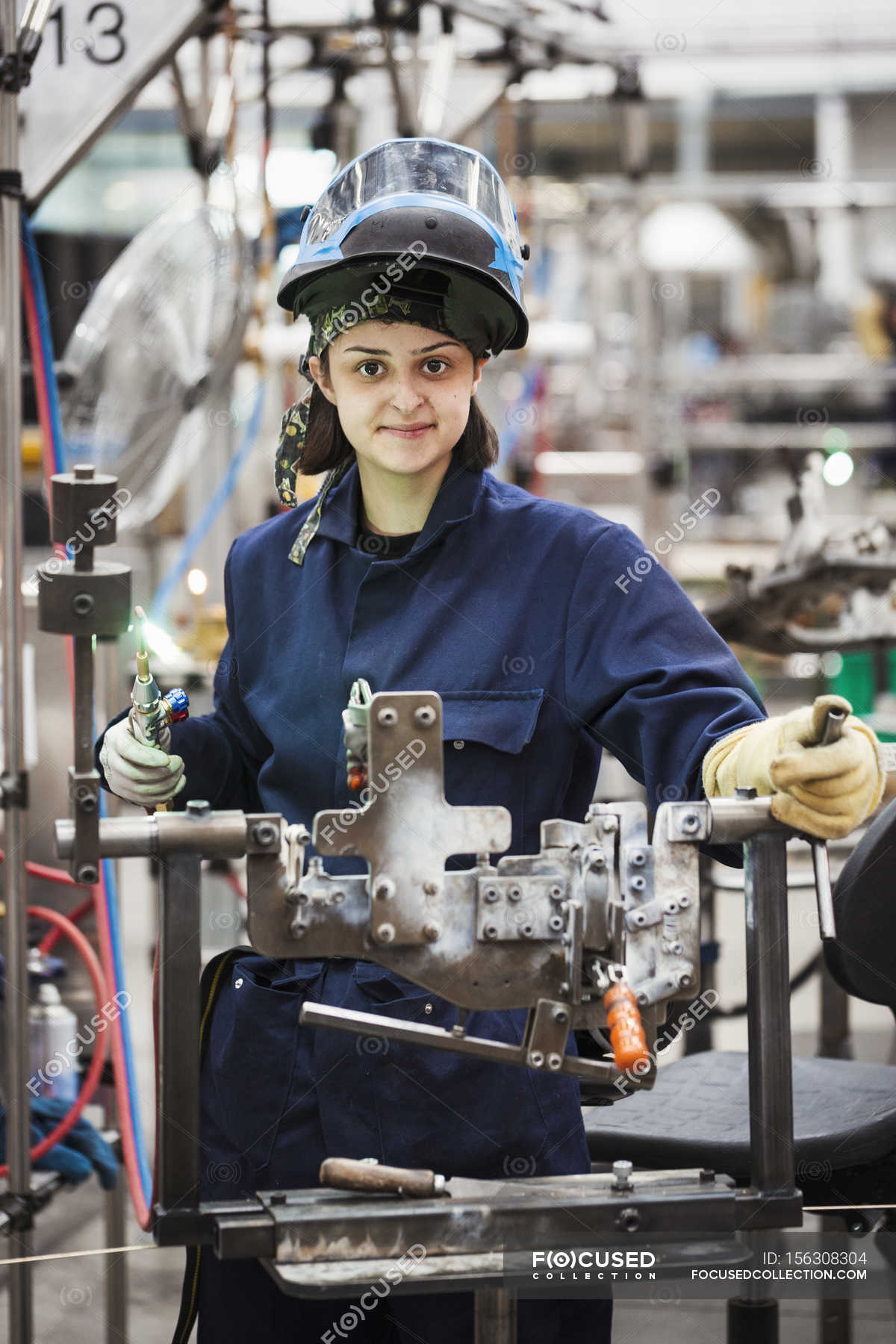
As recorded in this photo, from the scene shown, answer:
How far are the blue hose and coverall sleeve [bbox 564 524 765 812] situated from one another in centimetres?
105

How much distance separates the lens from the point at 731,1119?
6.13 ft

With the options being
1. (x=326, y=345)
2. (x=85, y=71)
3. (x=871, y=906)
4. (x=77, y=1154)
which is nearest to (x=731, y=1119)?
(x=871, y=906)

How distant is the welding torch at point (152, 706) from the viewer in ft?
4.40

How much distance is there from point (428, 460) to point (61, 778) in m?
1.77

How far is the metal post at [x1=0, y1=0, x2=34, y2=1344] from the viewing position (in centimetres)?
219

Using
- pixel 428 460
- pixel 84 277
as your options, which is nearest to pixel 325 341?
pixel 428 460

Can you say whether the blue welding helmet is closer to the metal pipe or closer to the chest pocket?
the chest pocket

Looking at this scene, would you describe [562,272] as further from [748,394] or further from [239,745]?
[239,745]

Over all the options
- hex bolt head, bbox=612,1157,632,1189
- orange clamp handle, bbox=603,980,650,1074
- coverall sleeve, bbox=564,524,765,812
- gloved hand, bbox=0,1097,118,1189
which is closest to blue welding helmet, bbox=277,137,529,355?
coverall sleeve, bbox=564,524,765,812

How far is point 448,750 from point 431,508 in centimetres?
26

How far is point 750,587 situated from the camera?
9.78 feet

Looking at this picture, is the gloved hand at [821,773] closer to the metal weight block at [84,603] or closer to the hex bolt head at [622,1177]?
the hex bolt head at [622,1177]

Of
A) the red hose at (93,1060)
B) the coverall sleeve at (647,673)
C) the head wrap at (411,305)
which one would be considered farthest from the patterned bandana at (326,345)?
the red hose at (93,1060)

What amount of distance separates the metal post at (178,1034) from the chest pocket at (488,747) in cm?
38
